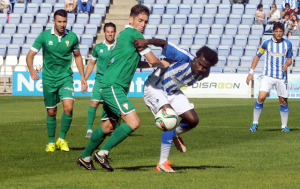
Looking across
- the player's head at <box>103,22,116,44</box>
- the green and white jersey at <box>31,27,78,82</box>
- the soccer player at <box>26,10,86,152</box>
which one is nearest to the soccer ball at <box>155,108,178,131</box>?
the soccer player at <box>26,10,86,152</box>

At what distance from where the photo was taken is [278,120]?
18.0 meters

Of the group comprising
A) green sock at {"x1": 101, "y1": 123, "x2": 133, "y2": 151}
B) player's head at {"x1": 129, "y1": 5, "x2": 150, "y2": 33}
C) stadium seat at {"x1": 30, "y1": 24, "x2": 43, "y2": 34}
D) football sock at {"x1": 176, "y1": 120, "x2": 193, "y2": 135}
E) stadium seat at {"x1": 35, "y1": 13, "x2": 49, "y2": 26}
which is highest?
player's head at {"x1": 129, "y1": 5, "x2": 150, "y2": 33}

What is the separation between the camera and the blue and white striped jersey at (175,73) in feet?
28.2

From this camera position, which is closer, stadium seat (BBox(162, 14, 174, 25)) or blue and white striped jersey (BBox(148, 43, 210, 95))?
blue and white striped jersey (BBox(148, 43, 210, 95))

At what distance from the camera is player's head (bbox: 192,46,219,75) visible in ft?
27.3

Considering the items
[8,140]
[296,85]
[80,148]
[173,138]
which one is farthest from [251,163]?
[296,85]

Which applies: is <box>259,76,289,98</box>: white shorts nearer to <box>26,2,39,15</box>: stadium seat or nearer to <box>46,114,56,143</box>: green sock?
<box>46,114,56,143</box>: green sock

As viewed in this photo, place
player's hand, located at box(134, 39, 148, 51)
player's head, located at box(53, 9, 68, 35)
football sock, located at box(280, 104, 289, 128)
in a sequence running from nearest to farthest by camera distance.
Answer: player's hand, located at box(134, 39, 148, 51)
player's head, located at box(53, 9, 68, 35)
football sock, located at box(280, 104, 289, 128)

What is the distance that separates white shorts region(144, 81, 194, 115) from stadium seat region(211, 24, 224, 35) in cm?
2536

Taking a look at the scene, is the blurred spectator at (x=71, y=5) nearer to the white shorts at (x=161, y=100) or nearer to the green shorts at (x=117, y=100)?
the white shorts at (x=161, y=100)

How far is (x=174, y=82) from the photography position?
882 centimetres

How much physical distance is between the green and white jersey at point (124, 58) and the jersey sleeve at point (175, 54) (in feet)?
1.23

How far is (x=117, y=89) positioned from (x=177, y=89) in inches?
36.1

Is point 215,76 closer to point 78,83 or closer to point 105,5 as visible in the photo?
point 78,83
